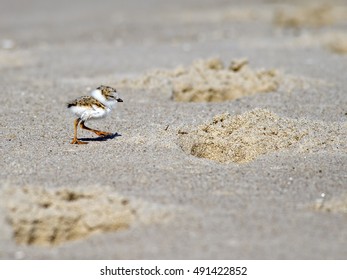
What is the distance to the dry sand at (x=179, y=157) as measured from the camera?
4375mm

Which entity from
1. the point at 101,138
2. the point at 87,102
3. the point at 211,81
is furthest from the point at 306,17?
the point at 87,102

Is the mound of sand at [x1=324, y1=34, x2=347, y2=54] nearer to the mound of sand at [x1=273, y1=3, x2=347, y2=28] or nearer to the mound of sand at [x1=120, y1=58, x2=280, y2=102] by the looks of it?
the mound of sand at [x1=273, y1=3, x2=347, y2=28]

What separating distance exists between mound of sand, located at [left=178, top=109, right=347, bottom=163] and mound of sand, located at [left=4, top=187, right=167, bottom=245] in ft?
5.17

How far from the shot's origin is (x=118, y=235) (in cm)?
439

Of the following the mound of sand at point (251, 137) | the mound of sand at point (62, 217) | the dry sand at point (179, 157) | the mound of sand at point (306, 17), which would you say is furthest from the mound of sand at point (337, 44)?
the mound of sand at point (62, 217)

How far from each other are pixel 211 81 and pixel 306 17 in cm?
679

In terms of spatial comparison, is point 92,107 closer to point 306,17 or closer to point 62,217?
point 62,217

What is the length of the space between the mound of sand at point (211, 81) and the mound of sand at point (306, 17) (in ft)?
18.5

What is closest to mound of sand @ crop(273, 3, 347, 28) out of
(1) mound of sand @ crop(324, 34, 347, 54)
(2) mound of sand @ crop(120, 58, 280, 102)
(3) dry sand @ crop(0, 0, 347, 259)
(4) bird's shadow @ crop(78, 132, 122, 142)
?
(1) mound of sand @ crop(324, 34, 347, 54)

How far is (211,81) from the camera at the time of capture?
8.47m

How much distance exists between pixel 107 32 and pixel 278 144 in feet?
29.1

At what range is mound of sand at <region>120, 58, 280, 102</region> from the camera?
26.9 feet
